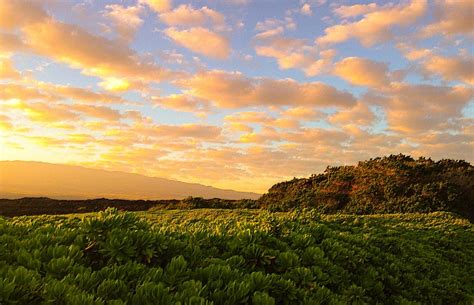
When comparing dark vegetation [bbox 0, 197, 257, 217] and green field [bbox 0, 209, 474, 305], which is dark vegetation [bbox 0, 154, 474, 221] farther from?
green field [bbox 0, 209, 474, 305]

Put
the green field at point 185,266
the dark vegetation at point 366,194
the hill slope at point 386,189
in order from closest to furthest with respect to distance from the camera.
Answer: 1. the green field at point 185,266
2. the hill slope at point 386,189
3. the dark vegetation at point 366,194

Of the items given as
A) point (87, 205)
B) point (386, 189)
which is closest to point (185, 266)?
point (386, 189)

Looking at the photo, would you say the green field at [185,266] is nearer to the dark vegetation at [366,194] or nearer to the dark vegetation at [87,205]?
the dark vegetation at [366,194]

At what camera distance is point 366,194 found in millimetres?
32625

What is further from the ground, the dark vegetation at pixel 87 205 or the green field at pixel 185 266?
the green field at pixel 185 266

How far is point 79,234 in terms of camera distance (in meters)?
5.65

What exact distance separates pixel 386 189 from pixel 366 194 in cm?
159

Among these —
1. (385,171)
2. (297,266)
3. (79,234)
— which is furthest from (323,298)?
(385,171)

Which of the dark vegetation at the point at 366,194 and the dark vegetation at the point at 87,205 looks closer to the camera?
the dark vegetation at the point at 366,194

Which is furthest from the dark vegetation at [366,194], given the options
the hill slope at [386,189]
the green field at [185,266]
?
the green field at [185,266]

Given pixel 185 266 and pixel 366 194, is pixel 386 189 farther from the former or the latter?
pixel 185 266

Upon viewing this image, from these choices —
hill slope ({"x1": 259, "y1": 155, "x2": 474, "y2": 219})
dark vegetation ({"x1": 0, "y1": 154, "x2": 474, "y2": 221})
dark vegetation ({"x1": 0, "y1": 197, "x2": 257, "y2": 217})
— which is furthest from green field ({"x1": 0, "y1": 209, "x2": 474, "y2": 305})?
dark vegetation ({"x1": 0, "y1": 197, "x2": 257, "y2": 217})

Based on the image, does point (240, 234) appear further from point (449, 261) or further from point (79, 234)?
point (449, 261)

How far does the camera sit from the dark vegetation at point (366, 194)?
29906 mm
